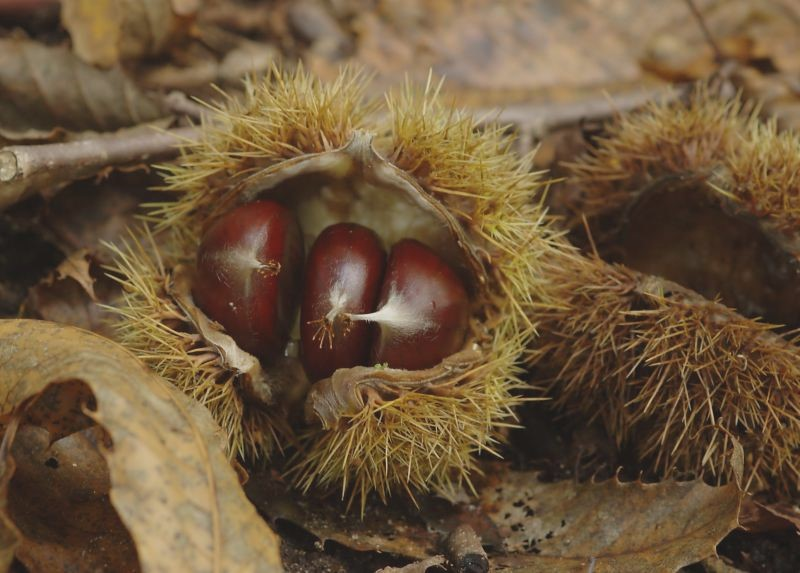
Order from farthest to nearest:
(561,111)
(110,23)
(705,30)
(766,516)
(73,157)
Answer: (705,30)
(561,111)
(110,23)
(73,157)
(766,516)

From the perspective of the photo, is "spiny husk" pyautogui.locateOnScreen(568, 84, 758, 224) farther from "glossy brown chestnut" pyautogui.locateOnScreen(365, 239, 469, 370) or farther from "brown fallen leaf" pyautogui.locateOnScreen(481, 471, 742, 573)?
"brown fallen leaf" pyautogui.locateOnScreen(481, 471, 742, 573)

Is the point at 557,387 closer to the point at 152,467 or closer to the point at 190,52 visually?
the point at 152,467

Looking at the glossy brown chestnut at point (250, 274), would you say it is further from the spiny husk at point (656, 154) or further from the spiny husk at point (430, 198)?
the spiny husk at point (656, 154)

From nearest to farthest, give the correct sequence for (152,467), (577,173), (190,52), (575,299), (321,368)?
1. (152,467)
2. (321,368)
3. (575,299)
4. (577,173)
5. (190,52)

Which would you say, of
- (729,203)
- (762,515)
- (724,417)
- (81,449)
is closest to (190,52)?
(81,449)

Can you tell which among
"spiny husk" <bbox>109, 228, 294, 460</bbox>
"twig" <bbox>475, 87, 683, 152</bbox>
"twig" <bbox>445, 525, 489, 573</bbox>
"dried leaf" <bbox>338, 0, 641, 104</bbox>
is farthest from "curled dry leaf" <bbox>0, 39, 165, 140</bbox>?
"twig" <bbox>445, 525, 489, 573</bbox>

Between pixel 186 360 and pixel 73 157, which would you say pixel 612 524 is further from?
pixel 73 157

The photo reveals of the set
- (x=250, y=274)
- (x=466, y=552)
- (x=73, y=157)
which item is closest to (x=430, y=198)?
(x=250, y=274)
